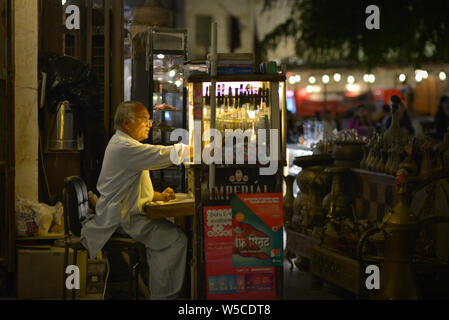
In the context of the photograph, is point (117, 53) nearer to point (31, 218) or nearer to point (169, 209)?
point (31, 218)

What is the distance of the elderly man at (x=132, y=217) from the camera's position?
5.34 meters

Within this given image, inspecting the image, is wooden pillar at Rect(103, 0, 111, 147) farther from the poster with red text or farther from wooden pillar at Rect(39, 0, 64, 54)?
the poster with red text

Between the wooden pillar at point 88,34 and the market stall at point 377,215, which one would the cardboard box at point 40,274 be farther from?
the market stall at point 377,215

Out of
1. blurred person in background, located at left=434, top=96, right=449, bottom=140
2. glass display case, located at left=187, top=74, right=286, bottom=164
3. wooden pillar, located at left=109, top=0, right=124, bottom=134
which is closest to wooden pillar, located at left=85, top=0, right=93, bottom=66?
wooden pillar, located at left=109, top=0, right=124, bottom=134

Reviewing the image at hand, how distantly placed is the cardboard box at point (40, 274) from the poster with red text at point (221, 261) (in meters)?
1.70

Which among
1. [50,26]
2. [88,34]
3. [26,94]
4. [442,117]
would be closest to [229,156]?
[26,94]

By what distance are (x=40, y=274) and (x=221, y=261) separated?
1.98 meters

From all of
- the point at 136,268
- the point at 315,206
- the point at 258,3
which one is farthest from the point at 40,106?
the point at 258,3

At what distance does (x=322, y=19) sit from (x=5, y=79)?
11674mm

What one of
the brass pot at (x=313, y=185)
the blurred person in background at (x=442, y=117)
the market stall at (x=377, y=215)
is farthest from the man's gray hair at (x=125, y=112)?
the blurred person in background at (x=442, y=117)

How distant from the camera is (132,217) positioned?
5410 millimetres

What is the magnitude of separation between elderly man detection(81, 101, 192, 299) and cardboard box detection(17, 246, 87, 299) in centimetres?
91

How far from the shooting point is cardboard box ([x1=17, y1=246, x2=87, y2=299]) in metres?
6.14
